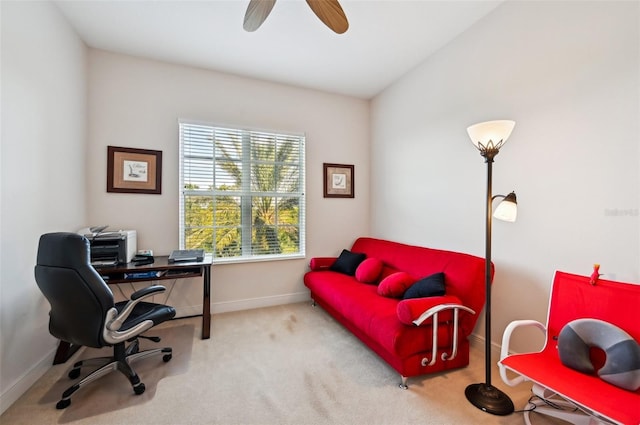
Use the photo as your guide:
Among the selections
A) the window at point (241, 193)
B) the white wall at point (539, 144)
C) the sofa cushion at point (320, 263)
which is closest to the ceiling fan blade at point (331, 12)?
the white wall at point (539, 144)

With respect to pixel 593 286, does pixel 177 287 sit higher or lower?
lower

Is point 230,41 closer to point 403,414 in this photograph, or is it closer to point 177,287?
point 177,287

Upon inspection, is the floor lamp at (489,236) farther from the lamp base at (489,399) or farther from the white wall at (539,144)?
the white wall at (539,144)

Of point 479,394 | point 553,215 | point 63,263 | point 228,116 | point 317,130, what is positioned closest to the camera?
point 63,263

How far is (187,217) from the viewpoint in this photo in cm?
319

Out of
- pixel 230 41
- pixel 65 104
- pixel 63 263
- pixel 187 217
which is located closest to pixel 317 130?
pixel 230 41

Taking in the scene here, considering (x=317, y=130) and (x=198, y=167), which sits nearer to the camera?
(x=198, y=167)

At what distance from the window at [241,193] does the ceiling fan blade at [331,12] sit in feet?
5.95

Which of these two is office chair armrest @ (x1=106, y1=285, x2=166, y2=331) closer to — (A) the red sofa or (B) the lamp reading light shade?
(A) the red sofa

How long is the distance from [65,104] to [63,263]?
1.67 metres

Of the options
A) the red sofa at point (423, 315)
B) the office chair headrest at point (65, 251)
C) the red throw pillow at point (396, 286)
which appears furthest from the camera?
the red throw pillow at point (396, 286)

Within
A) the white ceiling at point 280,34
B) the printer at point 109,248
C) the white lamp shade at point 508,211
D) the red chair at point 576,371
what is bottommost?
the red chair at point 576,371

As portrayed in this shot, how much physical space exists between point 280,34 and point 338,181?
1.95 meters

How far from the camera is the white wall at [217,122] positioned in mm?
2869
